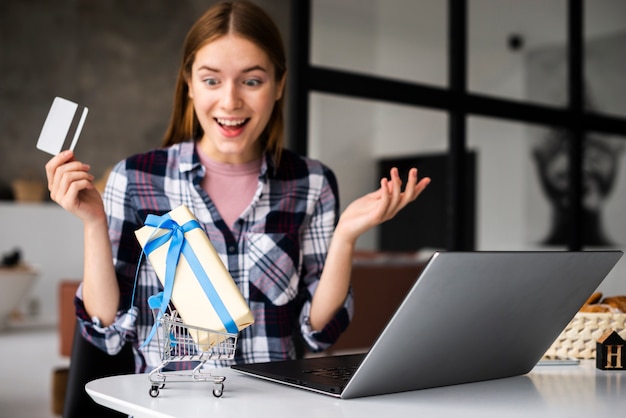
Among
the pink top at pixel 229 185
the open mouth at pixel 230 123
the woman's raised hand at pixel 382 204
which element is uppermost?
the open mouth at pixel 230 123

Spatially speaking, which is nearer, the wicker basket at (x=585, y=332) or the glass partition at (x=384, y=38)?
the wicker basket at (x=585, y=332)

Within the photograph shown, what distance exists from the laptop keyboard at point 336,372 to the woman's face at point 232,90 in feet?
1.65

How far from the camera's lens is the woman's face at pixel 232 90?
1353 mm

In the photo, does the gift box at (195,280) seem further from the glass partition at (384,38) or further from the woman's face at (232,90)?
the glass partition at (384,38)

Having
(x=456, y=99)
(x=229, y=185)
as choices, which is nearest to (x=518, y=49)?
(x=456, y=99)

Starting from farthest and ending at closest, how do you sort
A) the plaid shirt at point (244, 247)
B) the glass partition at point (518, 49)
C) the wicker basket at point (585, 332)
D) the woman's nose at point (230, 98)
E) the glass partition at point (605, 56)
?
the glass partition at point (605, 56) → the glass partition at point (518, 49) → the plaid shirt at point (244, 247) → the woman's nose at point (230, 98) → the wicker basket at point (585, 332)

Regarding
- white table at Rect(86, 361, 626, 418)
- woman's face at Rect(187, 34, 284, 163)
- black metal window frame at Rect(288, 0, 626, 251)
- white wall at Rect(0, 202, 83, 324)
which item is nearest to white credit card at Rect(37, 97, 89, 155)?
white table at Rect(86, 361, 626, 418)

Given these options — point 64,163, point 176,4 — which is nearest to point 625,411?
point 64,163

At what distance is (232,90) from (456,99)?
3.47m

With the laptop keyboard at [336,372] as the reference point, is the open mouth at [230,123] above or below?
above

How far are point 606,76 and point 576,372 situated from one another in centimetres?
Answer: 469

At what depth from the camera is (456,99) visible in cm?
465

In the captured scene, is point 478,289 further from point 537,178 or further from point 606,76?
point 606,76

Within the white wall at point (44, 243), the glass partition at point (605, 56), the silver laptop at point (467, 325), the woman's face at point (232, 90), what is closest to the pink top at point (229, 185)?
the woman's face at point (232, 90)
